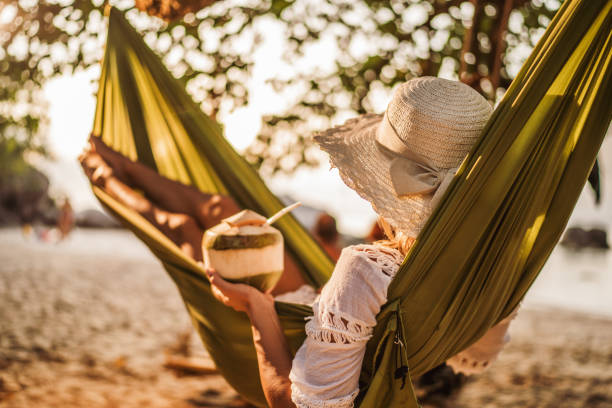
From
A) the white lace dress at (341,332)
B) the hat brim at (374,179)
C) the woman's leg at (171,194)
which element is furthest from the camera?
the woman's leg at (171,194)

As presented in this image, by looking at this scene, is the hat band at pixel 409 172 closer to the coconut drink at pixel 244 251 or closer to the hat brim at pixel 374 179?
the hat brim at pixel 374 179

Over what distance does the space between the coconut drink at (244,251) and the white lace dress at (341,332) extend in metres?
0.21

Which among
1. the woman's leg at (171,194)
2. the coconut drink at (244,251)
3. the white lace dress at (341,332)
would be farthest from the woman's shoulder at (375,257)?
the woman's leg at (171,194)

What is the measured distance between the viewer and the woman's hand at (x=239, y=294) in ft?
3.67

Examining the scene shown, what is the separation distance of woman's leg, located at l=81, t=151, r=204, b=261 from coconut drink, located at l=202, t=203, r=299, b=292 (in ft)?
1.47

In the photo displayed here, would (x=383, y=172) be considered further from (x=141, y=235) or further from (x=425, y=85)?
(x=141, y=235)

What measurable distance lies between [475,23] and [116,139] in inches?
58.6

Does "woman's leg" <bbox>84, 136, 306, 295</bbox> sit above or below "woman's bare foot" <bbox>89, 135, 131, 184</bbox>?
below

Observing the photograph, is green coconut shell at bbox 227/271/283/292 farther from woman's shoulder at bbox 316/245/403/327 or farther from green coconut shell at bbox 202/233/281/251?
woman's shoulder at bbox 316/245/403/327

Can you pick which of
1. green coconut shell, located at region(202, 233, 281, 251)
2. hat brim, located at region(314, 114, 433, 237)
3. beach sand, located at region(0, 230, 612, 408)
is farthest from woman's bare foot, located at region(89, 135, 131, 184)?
beach sand, located at region(0, 230, 612, 408)

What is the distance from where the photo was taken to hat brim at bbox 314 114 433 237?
41.0 inches

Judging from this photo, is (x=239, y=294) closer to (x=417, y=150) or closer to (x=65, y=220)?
(x=417, y=150)

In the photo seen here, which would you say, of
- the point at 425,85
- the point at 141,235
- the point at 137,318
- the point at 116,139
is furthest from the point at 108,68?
the point at 137,318

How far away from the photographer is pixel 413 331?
1010 mm
